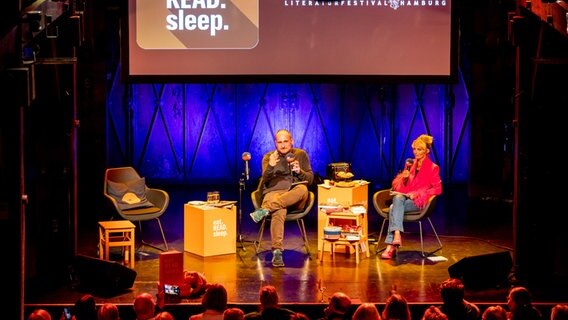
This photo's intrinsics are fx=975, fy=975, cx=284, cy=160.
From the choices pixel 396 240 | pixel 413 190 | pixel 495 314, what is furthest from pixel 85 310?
pixel 413 190

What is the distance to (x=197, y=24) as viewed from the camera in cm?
898

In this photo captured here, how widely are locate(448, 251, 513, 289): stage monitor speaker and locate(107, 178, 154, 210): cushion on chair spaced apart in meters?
2.93

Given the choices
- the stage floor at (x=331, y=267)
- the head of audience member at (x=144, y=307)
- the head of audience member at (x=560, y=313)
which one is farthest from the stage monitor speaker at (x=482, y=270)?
the head of audience member at (x=144, y=307)

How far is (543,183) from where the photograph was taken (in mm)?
7535

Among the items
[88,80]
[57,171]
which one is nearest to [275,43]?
[57,171]

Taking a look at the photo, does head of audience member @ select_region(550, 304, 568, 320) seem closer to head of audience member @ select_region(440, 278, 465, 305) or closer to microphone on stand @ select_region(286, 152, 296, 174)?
head of audience member @ select_region(440, 278, 465, 305)

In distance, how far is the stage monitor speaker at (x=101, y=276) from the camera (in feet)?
23.9

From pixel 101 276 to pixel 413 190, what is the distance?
2.82 metres

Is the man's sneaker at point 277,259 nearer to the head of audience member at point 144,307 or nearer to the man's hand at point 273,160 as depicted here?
the man's hand at point 273,160

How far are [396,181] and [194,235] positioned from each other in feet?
6.05

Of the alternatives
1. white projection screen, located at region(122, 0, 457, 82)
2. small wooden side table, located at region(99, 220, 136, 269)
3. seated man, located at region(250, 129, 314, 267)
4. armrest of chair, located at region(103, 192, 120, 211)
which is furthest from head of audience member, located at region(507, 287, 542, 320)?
armrest of chair, located at region(103, 192, 120, 211)

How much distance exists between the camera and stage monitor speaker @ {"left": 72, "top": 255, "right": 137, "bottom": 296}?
7.30 m

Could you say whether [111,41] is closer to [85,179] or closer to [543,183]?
[85,179]

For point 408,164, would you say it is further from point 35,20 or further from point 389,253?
point 35,20
